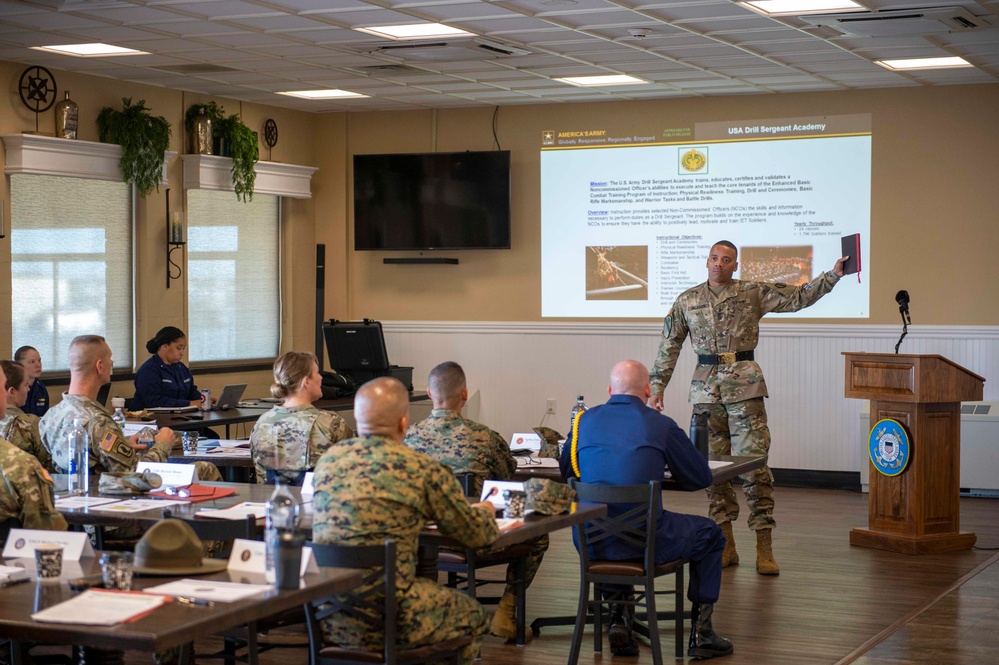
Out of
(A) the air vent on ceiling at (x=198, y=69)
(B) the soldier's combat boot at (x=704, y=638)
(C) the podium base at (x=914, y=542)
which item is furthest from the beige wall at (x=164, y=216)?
(B) the soldier's combat boot at (x=704, y=638)

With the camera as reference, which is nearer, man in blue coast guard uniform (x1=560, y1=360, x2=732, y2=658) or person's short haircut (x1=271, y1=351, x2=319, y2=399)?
man in blue coast guard uniform (x1=560, y1=360, x2=732, y2=658)

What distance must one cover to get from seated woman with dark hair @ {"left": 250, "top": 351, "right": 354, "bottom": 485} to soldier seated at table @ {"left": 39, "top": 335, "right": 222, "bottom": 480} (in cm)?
41

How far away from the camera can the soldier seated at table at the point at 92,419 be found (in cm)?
512

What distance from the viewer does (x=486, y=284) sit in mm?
11422

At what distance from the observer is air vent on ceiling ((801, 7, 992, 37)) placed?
7410 millimetres

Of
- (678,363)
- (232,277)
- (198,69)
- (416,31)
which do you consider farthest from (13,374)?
(678,363)

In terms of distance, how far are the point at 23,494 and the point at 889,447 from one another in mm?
5235

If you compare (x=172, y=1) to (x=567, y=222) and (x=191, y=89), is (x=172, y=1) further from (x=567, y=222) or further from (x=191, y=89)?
(x=567, y=222)

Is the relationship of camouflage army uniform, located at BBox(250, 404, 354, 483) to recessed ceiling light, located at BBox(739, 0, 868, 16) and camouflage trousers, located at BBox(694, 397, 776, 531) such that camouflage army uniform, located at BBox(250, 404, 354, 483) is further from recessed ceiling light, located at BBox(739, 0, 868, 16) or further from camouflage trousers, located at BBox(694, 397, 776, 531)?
recessed ceiling light, located at BBox(739, 0, 868, 16)

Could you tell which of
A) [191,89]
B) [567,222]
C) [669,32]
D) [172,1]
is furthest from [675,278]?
[172,1]

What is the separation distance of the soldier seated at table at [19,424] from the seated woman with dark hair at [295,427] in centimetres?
90

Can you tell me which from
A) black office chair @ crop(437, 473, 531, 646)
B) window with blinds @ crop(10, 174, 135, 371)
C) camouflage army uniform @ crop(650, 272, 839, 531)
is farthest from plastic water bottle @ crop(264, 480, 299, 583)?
window with blinds @ crop(10, 174, 135, 371)

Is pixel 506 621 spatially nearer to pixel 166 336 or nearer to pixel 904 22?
pixel 166 336

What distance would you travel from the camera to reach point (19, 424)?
5547 mm
